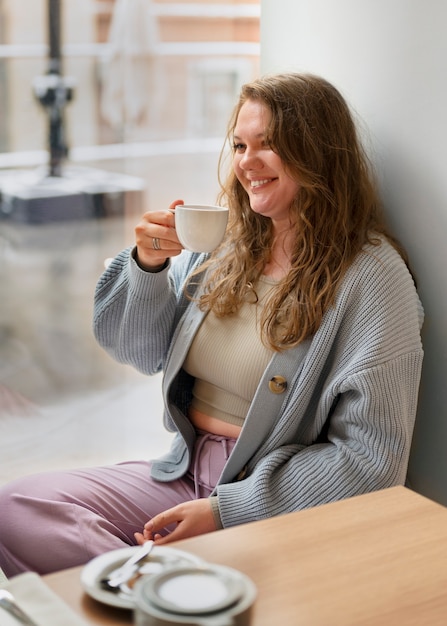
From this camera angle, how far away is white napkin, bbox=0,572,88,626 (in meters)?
0.87

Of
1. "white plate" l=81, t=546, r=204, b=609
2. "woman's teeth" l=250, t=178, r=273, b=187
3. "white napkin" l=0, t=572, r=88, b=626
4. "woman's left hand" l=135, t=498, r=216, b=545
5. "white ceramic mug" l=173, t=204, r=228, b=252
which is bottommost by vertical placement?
"woman's left hand" l=135, t=498, r=216, b=545

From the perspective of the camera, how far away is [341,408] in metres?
1.57

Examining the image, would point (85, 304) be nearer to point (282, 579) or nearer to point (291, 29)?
point (291, 29)

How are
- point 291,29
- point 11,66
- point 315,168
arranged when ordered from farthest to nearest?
point 11,66 → point 291,29 → point 315,168

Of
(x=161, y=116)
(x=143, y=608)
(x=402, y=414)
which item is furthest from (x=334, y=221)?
(x=161, y=116)

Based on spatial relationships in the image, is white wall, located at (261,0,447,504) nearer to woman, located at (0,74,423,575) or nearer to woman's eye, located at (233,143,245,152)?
woman, located at (0,74,423,575)

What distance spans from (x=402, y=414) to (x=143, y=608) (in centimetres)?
85

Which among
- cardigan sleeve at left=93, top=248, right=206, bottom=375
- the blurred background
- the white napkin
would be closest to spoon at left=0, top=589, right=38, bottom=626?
A: the white napkin

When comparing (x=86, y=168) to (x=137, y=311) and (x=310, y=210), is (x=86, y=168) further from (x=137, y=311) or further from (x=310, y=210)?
(x=310, y=210)

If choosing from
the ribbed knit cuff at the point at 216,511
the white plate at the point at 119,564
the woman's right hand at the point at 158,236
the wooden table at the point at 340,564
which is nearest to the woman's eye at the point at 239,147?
the woman's right hand at the point at 158,236

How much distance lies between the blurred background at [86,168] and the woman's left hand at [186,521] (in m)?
1.28

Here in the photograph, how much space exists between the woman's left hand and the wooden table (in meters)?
0.44

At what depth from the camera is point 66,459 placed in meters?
2.88

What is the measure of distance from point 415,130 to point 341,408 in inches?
21.3
